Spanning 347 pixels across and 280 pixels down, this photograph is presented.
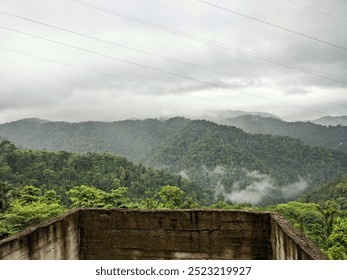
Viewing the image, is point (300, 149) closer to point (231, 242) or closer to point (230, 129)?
point (230, 129)

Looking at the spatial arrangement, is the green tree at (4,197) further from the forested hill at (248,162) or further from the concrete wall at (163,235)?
the forested hill at (248,162)

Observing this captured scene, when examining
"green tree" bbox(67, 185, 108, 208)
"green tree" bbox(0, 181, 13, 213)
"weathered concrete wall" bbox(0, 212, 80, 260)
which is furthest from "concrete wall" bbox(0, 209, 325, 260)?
"green tree" bbox(0, 181, 13, 213)

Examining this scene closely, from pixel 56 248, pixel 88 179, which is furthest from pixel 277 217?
pixel 88 179

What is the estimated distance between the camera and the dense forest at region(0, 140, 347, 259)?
19625 mm

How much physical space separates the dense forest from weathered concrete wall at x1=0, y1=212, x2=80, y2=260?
11.3 m

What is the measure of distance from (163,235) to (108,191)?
167 feet

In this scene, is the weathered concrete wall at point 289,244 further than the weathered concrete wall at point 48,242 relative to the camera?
No

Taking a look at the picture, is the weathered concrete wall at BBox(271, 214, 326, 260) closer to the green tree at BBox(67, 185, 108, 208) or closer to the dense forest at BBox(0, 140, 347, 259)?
the green tree at BBox(67, 185, 108, 208)

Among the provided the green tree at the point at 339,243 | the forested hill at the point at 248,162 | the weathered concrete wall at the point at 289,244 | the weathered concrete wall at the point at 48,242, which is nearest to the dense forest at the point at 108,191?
the green tree at the point at 339,243

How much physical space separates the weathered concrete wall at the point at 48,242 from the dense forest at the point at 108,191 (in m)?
11.3

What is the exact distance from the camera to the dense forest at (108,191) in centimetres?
1962

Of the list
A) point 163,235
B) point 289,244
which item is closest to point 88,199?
point 163,235

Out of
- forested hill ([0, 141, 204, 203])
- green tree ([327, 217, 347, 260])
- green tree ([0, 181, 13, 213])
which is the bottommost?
green tree ([327, 217, 347, 260])

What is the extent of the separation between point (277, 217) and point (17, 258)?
4429 millimetres
